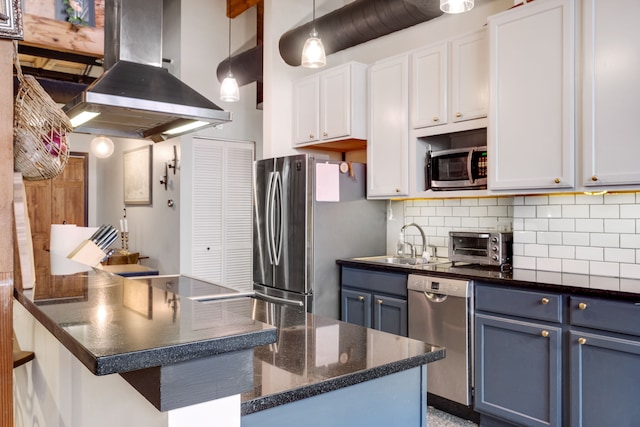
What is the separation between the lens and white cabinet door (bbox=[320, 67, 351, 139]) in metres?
3.84

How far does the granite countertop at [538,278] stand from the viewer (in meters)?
2.29

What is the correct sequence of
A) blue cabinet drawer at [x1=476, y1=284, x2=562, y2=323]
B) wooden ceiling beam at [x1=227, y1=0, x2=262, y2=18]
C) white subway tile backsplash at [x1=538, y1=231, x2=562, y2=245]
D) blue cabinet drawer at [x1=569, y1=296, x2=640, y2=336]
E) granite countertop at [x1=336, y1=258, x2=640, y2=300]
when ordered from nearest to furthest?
blue cabinet drawer at [x1=569, y1=296, x2=640, y2=336] < granite countertop at [x1=336, y1=258, x2=640, y2=300] < blue cabinet drawer at [x1=476, y1=284, x2=562, y2=323] < white subway tile backsplash at [x1=538, y1=231, x2=562, y2=245] < wooden ceiling beam at [x1=227, y1=0, x2=262, y2=18]

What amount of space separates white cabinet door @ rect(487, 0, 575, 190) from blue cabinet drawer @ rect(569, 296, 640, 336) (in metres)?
0.67

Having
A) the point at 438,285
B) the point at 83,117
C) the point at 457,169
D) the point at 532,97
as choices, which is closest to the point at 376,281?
the point at 438,285

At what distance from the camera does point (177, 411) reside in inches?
28.0

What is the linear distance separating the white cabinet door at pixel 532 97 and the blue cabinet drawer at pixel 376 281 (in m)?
0.90

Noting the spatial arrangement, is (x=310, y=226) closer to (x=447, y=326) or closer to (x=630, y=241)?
(x=447, y=326)

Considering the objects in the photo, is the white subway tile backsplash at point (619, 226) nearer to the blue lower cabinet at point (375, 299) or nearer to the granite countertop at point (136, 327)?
the blue lower cabinet at point (375, 299)

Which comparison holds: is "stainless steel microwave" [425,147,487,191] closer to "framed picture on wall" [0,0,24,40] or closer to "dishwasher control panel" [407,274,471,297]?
"dishwasher control panel" [407,274,471,297]

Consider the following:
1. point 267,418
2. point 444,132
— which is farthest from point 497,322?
point 267,418

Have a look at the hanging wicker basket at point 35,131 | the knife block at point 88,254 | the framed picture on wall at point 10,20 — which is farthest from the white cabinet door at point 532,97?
the framed picture on wall at point 10,20

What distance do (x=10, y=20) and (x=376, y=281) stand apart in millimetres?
2896

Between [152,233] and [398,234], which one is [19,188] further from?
[152,233]

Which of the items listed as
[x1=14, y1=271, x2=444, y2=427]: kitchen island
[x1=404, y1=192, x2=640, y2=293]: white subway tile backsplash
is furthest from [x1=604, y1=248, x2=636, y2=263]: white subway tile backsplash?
[x1=14, y1=271, x2=444, y2=427]: kitchen island
